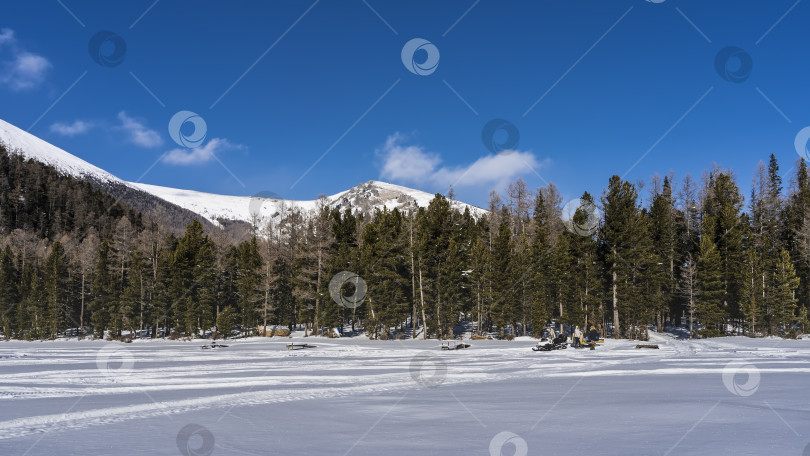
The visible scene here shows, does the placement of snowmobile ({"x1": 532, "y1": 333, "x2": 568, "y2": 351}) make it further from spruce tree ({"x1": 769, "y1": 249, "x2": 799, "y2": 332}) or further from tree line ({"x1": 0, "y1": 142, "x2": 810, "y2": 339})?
spruce tree ({"x1": 769, "y1": 249, "x2": 799, "y2": 332})

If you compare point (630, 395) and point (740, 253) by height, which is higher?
point (740, 253)

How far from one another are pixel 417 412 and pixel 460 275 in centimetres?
→ 3902

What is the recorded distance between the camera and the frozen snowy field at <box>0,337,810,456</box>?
744 centimetres

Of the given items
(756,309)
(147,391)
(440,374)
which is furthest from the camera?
(756,309)

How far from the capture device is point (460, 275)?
4912cm

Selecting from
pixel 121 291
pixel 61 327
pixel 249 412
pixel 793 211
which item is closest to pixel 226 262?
pixel 121 291

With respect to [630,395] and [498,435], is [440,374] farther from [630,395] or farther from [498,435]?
[498,435]

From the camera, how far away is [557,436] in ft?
26.0

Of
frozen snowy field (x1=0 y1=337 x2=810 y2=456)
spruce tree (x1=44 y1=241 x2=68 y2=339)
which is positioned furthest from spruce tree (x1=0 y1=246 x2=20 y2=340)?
frozen snowy field (x1=0 y1=337 x2=810 y2=456)

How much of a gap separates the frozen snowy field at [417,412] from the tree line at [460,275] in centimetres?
2995

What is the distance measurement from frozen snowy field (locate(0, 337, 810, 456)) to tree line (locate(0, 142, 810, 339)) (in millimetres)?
29952

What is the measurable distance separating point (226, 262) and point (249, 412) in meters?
52.0

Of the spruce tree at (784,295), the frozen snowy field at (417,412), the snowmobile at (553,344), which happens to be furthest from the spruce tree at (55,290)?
the spruce tree at (784,295)

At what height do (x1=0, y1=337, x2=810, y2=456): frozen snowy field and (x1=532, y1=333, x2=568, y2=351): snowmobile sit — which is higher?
(x1=0, y1=337, x2=810, y2=456): frozen snowy field
